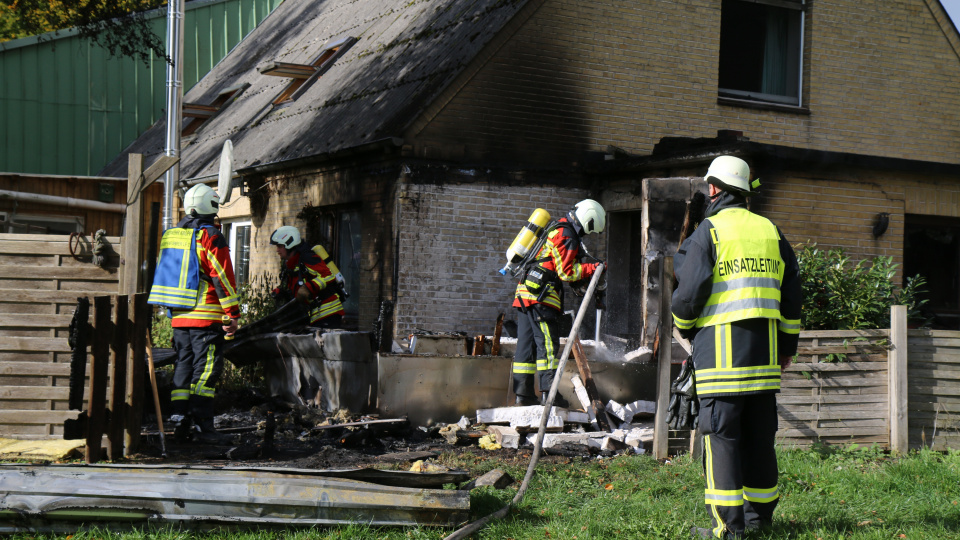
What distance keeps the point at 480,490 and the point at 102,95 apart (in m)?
20.3

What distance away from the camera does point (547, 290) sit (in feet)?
28.9

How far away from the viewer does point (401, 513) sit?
4.96 metres

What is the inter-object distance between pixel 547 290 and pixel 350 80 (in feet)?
21.2

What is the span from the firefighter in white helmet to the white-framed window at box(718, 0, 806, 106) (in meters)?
7.68

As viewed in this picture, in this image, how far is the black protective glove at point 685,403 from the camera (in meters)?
5.12

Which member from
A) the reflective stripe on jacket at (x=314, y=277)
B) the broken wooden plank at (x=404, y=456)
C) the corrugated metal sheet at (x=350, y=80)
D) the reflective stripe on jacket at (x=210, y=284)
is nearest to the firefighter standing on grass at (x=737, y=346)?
the broken wooden plank at (x=404, y=456)

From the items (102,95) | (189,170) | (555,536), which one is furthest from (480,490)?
(102,95)

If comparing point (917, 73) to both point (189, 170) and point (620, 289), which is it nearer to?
point (620, 289)

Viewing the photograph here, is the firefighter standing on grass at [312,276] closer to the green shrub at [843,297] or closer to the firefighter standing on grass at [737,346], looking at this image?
the green shrub at [843,297]

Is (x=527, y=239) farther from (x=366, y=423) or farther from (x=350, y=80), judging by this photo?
(x=350, y=80)

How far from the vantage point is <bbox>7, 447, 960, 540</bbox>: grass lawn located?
16.4ft

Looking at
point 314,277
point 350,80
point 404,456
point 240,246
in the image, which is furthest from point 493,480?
point 240,246

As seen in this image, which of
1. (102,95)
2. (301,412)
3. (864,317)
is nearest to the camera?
(864,317)

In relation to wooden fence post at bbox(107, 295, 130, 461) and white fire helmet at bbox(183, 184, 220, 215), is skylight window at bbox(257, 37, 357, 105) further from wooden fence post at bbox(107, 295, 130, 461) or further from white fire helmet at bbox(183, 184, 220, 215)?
wooden fence post at bbox(107, 295, 130, 461)
